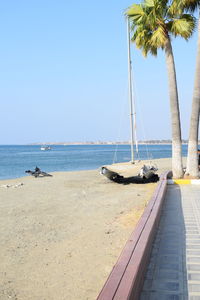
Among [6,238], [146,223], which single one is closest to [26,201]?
[6,238]

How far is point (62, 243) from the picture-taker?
662 cm

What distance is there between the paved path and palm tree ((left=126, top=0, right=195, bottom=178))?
670 centimetres

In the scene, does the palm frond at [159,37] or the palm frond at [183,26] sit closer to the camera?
the palm frond at [183,26]

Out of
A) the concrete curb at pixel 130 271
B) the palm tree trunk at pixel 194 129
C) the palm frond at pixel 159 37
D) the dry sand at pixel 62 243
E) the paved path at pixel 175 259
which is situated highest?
Answer: the palm frond at pixel 159 37

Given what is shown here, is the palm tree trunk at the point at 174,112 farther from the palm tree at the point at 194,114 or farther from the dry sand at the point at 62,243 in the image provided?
the dry sand at the point at 62,243

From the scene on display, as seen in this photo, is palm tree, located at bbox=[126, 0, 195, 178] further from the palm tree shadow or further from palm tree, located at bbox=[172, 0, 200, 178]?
the palm tree shadow

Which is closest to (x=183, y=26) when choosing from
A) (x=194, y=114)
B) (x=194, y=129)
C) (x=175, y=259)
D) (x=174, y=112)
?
(x=174, y=112)

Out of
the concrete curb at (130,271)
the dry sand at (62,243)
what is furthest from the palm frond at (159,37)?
the concrete curb at (130,271)

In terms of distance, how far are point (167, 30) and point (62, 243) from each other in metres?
11.4

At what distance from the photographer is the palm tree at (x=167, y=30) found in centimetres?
1429

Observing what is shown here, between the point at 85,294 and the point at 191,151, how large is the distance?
441 inches

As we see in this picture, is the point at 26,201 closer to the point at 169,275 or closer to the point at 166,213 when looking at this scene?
the point at 166,213

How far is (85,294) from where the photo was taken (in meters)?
4.17

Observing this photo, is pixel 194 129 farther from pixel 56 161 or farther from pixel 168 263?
pixel 56 161
